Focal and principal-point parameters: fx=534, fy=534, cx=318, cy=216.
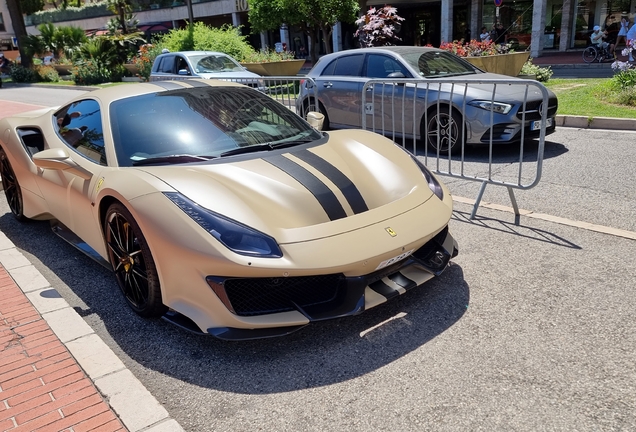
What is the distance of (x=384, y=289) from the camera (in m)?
3.13

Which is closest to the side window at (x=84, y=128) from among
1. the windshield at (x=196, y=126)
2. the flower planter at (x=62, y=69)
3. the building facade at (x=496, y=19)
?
the windshield at (x=196, y=126)

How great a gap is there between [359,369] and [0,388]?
6.30 feet

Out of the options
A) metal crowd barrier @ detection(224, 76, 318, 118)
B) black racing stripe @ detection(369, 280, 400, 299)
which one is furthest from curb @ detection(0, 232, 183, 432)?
metal crowd barrier @ detection(224, 76, 318, 118)

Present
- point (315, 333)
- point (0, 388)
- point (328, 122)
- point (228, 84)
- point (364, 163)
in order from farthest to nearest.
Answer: point (328, 122) < point (228, 84) < point (364, 163) < point (315, 333) < point (0, 388)

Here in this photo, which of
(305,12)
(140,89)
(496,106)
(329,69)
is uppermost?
(305,12)

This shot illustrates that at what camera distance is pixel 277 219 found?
2988 millimetres

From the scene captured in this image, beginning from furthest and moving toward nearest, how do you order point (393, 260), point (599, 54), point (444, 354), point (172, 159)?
point (599, 54)
point (172, 159)
point (393, 260)
point (444, 354)

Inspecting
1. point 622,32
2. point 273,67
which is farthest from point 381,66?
point 622,32

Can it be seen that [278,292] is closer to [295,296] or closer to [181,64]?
[295,296]

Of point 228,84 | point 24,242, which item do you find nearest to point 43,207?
point 24,242

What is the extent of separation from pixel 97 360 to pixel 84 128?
201 centimetres

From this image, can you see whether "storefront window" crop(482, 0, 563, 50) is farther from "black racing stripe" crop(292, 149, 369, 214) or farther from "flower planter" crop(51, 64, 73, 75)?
"flower planter" crop(51, 64, 73, 75)

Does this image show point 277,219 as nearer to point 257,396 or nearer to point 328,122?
point 257,396

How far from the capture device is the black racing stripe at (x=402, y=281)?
3.21m
